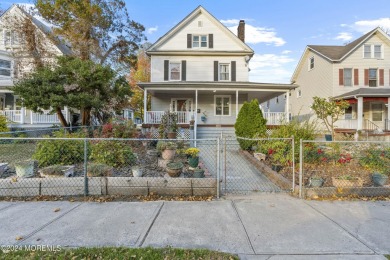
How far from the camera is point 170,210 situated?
4.11m

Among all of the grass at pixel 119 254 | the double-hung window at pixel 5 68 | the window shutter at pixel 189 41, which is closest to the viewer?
the grass at pixel 119 254

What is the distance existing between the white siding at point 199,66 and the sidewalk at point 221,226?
14.2 meters

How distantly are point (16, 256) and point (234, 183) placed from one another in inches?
178

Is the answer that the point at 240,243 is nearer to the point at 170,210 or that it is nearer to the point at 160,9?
the point at 170,210

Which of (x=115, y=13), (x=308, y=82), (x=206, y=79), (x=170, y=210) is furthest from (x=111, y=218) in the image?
(x=308, y=82)

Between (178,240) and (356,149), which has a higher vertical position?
(356,149)

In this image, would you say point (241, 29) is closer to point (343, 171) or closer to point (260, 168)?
point (260, 168)

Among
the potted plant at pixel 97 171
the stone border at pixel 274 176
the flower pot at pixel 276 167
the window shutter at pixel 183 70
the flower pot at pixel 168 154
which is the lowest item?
the stone border at pixel 274 176

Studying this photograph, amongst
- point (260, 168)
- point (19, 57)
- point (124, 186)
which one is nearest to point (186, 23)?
point (19, 57)

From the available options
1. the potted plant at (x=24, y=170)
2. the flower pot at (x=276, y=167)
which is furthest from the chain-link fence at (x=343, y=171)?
the potted plant at (x=24, y=170)

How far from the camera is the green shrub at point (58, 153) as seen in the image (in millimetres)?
6168

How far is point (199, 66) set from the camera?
17.8m

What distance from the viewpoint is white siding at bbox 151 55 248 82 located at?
17734mm

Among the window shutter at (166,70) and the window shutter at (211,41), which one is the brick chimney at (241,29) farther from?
the window shutter at (166,70)
